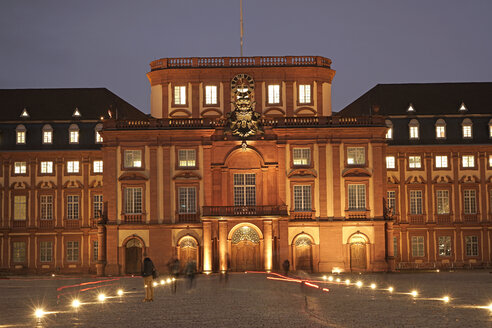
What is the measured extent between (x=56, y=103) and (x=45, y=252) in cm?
1494

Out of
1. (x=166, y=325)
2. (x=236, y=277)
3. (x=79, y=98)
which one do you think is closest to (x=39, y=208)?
(x=79, y=98)

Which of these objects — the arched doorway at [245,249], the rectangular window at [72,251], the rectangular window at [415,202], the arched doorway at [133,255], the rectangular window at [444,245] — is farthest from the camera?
the rectangular window at [415,202]

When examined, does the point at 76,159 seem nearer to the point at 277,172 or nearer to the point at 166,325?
the point at 277,172

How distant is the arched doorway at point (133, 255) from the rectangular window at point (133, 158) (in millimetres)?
6297

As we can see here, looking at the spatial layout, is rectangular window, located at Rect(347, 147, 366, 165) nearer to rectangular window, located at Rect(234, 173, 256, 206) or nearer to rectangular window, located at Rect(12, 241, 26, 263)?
rectangular window, located at Rect(234, 173, 256, 206)

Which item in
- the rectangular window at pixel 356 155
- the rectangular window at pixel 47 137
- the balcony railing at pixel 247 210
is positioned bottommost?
the balcony railing at pixel 247 210

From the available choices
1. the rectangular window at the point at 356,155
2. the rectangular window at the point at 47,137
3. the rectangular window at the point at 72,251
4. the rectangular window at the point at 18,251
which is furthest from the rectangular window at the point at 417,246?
the rectangular window at the point at 18,251

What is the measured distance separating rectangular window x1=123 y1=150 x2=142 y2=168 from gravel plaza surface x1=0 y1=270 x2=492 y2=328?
19.6 metres

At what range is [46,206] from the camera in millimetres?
74750

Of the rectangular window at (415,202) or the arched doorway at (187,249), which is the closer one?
the arched doorway at (187,249)

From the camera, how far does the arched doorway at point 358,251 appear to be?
65.2 m

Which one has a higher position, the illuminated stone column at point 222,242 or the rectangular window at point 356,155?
the rectangular window at point 356,155

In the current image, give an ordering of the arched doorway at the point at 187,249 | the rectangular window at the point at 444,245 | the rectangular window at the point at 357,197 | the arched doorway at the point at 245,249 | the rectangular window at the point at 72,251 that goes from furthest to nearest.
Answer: the rectangular window at the point at 444,245, the rectangular window at the point at 72,251, the rectangular window at the point at 357,197, the arched doorway at the point at 187,249, the arched doorway at the point at 245,249

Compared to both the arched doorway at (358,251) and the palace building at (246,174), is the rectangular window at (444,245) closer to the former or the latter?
the palace building at (246,174)
